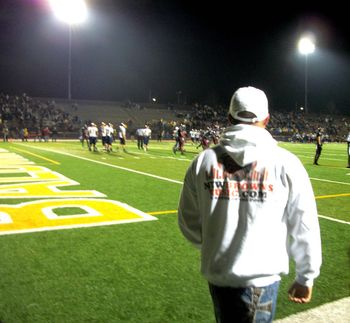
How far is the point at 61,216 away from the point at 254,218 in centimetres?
525

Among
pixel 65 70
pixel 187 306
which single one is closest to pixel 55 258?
pixel 187 306

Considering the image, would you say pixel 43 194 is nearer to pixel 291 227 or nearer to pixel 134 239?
pixel 134 239

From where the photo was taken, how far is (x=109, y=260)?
458 cm

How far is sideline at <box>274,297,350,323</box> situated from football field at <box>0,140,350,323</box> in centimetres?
8

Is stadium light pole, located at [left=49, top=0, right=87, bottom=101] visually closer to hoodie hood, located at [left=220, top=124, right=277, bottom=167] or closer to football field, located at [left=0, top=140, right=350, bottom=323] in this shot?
football field, located at [left=0, top=140, right=350, bottom=323]

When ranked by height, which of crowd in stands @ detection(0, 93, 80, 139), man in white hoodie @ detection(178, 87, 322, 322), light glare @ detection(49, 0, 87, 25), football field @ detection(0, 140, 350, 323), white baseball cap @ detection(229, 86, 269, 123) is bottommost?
football field @ detection(0, 140, 350, 323)

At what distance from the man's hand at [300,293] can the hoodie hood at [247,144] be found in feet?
2.15

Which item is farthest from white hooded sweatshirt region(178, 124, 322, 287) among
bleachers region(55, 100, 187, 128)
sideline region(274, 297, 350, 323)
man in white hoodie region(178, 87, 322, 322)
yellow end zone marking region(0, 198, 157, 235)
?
bleachers region(55, 100, 187, 128)

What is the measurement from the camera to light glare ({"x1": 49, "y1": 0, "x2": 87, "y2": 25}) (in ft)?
133

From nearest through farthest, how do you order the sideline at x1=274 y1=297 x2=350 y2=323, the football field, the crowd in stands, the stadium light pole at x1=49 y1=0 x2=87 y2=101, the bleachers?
the sideline at x1=274 y1=297 x2=350 y2=323 → the football field → the stadium light pole at x1=49 y1=0 x2=87 y2=101 → the crowd in stands → the bleachers

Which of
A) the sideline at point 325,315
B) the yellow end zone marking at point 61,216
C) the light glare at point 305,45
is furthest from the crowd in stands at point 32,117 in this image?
the sideline at point 325,315

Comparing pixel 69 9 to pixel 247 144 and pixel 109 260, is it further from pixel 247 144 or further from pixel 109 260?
pixel 247 144

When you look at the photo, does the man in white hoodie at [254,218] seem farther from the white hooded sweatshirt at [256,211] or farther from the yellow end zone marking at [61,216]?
the yellow end zone marking at [61,216]

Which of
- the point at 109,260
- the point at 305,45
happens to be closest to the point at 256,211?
the point at 109,260
